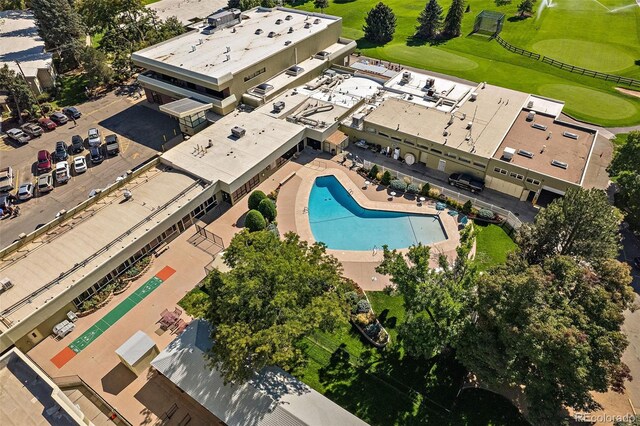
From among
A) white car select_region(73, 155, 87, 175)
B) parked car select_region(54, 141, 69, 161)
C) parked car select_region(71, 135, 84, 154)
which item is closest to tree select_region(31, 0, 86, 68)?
parked car select_region(71, 135, 84, 154)

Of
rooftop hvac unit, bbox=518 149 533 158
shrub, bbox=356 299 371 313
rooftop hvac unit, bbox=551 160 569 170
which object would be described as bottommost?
shrub, bbox=356 299 371 313

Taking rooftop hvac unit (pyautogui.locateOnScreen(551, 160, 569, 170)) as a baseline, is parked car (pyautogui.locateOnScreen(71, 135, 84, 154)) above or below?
below

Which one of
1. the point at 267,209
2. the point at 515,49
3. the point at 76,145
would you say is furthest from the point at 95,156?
the point at 515,49

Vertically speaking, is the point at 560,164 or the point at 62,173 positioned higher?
the point at 560,164

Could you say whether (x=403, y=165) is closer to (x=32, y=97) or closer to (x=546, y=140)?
(x=546, y=140)

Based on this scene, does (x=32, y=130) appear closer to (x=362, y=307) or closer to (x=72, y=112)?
(x=72, y=112)

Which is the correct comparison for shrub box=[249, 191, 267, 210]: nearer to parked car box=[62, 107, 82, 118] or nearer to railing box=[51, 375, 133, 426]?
railing box=[51, 375, 133, 426]
